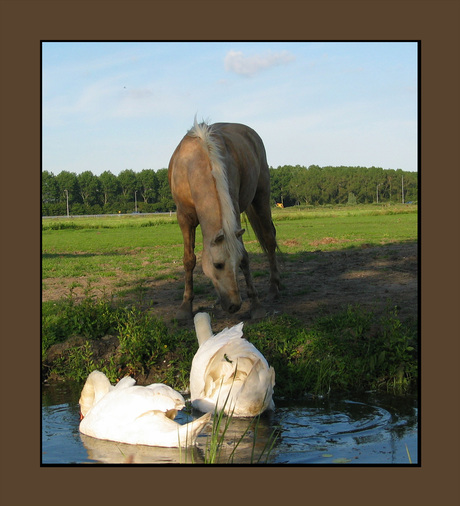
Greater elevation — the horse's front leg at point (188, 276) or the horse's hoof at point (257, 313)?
the horse's front leg at point (188, 276)

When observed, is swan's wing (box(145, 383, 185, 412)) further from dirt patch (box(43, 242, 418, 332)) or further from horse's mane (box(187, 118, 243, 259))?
dirt patch (box(43, 242, 418, 332))

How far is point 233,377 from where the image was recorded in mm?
5676

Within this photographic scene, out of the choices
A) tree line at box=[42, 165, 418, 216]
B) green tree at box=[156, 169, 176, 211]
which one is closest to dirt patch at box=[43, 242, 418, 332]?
tree line at box=[42, 165, 418, 216]

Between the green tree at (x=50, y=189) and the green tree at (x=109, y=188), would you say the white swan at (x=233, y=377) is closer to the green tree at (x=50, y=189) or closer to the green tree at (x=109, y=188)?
the green tree at (x=50, y=189)

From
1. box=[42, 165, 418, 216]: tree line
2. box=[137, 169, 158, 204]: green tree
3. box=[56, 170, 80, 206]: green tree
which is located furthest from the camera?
box=[137, 169, 158, 204]: green tree

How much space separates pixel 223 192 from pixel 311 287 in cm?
356

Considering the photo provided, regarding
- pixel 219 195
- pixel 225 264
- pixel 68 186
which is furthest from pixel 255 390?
pixel 68 186

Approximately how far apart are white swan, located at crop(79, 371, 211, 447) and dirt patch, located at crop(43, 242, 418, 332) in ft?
10.4

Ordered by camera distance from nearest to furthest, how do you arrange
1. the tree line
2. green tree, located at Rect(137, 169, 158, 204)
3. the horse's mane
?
the horse's mane < the tree line < green tree, located at Rect(137, 169, 158, 204)

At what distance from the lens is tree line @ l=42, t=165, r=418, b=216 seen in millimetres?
67938

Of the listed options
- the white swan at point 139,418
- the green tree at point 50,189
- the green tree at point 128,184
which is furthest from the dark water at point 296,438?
the green tree at point 128,184

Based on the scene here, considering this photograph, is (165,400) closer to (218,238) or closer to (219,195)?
(218,238)

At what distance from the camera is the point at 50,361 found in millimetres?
8023

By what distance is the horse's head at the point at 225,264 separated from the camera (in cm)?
770
